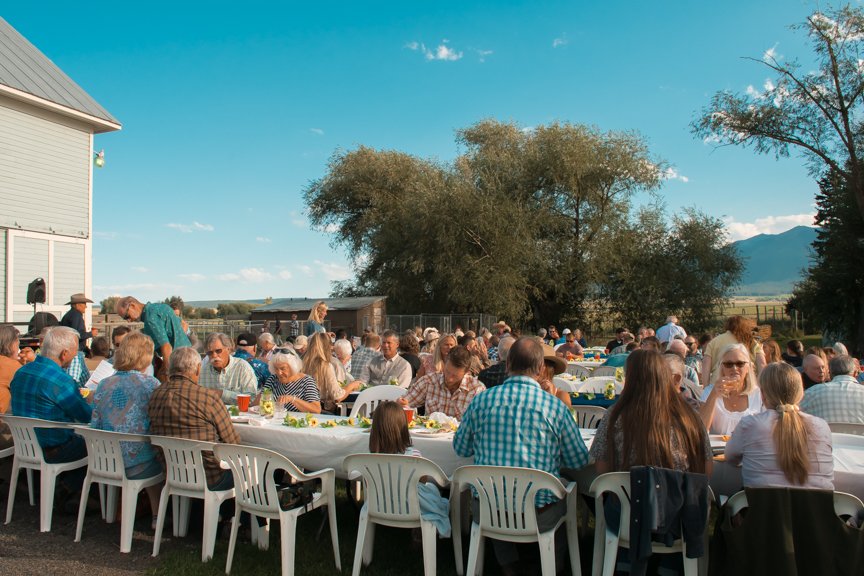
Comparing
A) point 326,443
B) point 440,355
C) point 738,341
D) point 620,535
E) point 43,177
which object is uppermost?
point 43,177

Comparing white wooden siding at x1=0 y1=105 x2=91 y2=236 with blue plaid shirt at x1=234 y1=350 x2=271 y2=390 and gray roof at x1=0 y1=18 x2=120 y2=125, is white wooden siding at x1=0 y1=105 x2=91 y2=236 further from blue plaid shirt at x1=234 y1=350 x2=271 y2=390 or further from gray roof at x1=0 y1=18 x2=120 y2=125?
blue plaid shirt at x1=234 y1=350 x2=271 y2=390

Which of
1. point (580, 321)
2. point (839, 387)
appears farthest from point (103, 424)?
point (580, 321)

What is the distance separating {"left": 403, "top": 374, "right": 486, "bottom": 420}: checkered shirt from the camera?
210 inches

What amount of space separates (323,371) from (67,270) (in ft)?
35.6

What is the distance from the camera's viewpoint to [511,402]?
3.53 metres

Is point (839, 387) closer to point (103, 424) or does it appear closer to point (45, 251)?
point (103, 424)

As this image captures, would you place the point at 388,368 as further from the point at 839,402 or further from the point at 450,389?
the point at 839,402

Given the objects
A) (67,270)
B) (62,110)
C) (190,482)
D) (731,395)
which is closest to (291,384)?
(190,482)

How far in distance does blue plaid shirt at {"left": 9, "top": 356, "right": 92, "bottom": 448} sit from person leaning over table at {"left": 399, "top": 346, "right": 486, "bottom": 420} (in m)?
2.68

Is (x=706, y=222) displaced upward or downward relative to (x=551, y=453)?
upward

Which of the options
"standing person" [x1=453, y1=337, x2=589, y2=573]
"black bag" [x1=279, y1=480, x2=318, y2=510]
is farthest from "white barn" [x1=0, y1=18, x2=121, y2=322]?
"standing person" [x1=453, y1=337, x2=589, y2=573]

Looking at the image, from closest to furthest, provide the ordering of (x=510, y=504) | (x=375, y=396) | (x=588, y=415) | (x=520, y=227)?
(x=510, y=504), (x=588, y=415), (x=375, y=396), (x=520, y=227)

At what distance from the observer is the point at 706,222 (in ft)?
86.4

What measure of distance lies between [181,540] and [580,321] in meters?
23.8
